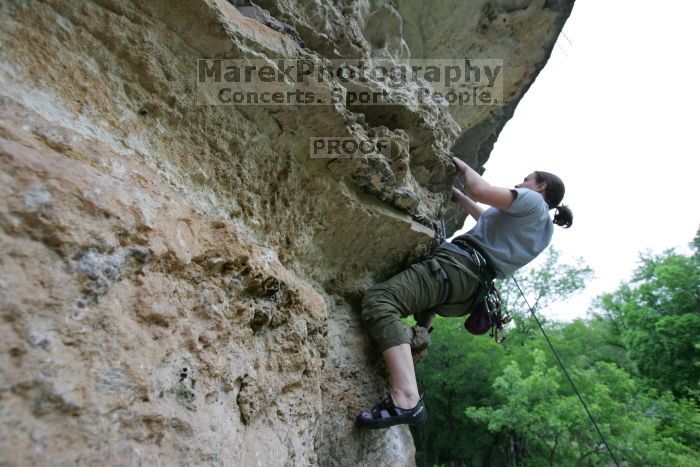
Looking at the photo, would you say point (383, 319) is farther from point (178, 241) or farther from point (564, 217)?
point (564, 217)

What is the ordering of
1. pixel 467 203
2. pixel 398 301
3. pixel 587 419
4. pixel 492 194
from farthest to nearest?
pixel 587 419
pixel 467 203
pixel 492 194
pixel 398 301

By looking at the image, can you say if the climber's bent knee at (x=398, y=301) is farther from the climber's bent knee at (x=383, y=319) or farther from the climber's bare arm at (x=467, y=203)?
the climber's bare arm at (x=467, y=203)

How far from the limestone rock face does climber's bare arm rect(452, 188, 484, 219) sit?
1.11 metres

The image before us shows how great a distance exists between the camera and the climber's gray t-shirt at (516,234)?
9.78ft

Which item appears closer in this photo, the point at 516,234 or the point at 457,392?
the point at 516,234

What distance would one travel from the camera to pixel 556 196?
11.2 feet

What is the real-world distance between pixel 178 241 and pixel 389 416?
1582 mm

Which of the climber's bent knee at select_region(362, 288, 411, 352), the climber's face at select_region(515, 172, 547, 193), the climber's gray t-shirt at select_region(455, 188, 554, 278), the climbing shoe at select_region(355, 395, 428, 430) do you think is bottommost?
the climbing shoe at select_region(355, 395, 428, 430)

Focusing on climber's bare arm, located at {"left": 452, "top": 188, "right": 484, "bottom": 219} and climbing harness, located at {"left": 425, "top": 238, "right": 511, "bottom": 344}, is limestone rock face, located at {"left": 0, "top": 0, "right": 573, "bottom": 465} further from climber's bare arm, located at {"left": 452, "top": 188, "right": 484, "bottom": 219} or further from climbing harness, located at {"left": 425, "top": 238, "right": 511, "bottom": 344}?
climber's bare arm, located at {"left": 452, "top": 188, "right": 484, "bottom": 219}

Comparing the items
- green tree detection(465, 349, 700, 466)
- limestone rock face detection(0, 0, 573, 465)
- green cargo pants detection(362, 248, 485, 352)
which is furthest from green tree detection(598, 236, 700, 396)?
limestone rock face detection(0, 0, 573, 465)

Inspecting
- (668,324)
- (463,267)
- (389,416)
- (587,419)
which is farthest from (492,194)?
(668,324)

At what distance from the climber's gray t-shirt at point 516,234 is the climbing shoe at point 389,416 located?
136cm

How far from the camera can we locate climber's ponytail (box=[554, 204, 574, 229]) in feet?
11.6

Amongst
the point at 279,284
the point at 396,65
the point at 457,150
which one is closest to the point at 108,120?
the point at 279,284
